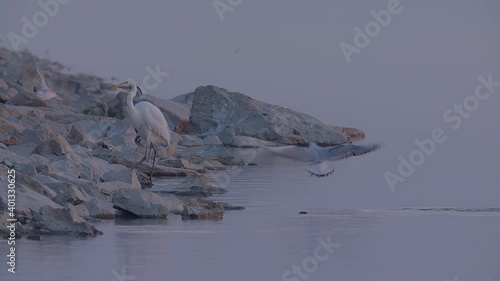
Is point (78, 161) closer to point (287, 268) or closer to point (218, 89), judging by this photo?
point (287, 268)

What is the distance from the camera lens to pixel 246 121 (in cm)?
3147

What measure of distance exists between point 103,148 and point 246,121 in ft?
37.5

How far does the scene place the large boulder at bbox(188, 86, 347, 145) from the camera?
3109cm

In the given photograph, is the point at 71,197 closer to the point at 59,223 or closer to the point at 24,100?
the point at 59,223

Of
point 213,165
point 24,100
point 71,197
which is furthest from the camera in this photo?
point 24,100

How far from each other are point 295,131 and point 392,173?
36.9ft

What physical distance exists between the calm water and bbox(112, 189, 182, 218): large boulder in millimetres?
162

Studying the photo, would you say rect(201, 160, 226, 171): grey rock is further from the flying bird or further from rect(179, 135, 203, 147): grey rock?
the flying bird

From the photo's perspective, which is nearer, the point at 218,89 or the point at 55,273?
the point at 55,273

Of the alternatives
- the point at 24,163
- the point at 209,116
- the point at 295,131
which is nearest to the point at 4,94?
the point at 209,116

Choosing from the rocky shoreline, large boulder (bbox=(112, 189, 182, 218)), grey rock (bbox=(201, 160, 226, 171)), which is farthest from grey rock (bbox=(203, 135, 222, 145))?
large boulder (bbox=(112, 189, 182, 218))

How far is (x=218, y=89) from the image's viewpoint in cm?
3225

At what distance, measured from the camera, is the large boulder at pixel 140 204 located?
1345 cm

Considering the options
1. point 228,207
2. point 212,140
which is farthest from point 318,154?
point 212,140
